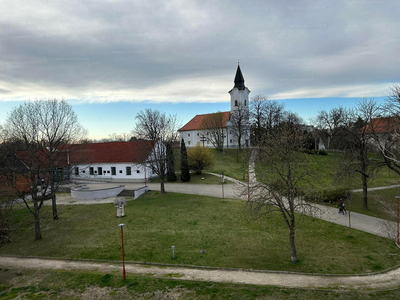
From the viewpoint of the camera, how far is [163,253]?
48.3ft

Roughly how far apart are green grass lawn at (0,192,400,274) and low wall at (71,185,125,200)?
16.8ft

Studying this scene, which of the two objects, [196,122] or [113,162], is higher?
[196,122]

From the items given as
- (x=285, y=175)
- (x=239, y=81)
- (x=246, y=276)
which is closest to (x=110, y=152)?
(x=285, y=175)

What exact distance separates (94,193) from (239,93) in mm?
44735

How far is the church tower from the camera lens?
62266mm

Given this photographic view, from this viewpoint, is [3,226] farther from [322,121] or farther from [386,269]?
[322,121]

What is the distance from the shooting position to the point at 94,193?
28531mm

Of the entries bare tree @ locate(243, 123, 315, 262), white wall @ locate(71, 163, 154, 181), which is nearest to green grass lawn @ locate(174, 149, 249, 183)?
white wall @ locate(71, 163, 154, 181)

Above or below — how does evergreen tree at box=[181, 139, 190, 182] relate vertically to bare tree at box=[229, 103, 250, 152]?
below

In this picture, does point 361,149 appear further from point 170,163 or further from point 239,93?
point 239,93

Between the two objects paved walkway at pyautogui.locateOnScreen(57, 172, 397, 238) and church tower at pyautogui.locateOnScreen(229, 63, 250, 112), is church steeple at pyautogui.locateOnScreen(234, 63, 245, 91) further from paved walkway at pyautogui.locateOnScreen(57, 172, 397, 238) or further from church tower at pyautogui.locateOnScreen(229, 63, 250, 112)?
paved walkway at pyautogui.locateOnScreen(57, 172, 397, 238)

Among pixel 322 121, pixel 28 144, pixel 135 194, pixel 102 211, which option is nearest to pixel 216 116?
pixel 322 121

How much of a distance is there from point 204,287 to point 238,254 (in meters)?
4.03

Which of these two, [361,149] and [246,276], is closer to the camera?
[246,276]
